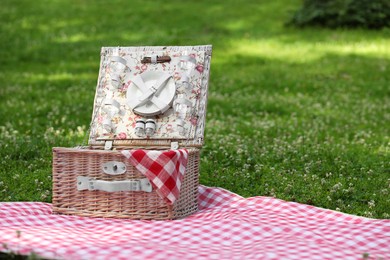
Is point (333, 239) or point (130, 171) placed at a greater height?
point (130, 171)

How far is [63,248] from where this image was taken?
481 centimetres

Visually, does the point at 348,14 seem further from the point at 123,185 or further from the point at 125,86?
the point at 123,185

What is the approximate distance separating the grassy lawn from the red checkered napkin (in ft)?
4.59

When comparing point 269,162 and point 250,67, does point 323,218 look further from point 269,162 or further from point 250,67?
point 250,67

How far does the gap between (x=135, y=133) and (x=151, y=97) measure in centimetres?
40

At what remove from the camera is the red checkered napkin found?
5.93 m

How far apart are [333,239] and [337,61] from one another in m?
10.6

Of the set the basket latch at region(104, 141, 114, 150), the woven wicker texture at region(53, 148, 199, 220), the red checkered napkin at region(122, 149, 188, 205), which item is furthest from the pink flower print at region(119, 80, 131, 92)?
the red checkered napkin at region(122, 149, 188, 205)

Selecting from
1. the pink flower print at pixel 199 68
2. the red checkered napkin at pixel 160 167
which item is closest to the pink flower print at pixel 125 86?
the pink flower print at pixel 199 68

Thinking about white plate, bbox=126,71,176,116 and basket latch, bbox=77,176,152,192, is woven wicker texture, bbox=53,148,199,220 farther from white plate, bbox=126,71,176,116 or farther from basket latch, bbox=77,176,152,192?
white plate, bbox=126,71,176,116

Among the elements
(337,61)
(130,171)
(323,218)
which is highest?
(337,61)

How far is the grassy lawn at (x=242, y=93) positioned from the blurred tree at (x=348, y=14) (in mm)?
496

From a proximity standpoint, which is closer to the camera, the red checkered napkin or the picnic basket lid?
the red checkered napkin

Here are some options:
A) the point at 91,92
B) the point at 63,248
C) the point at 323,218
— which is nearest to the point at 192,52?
the point at 323,218
